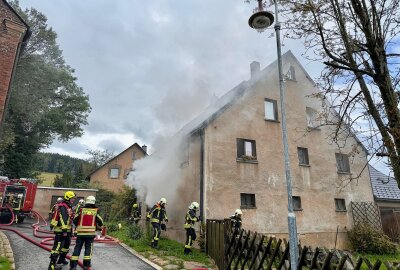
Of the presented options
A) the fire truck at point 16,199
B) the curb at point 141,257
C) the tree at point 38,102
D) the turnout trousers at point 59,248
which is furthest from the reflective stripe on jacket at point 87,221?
the tree at point 38,102

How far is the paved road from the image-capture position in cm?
740

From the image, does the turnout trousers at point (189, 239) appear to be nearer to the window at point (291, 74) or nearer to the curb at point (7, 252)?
the curb at point (7, 252)

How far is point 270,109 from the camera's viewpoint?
1516 cm

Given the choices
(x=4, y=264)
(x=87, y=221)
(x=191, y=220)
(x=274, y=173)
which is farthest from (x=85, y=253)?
(x=274, y=173)

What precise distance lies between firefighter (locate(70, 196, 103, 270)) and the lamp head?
18.8 feet

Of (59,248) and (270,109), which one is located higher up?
(270,109)

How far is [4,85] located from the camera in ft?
32.2

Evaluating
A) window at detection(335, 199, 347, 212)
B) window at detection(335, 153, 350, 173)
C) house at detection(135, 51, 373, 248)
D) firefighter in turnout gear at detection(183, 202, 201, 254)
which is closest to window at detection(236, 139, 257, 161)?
house at detection(135, 51, 373, 248)

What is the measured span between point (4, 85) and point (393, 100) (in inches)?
442

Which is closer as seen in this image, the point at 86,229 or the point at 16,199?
the point at 86,229

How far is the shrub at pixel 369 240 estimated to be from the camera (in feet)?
45.4

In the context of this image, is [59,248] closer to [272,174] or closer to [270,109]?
[272,174]

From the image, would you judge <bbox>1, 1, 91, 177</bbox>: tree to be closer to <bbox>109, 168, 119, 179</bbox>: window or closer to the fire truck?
the fire truck

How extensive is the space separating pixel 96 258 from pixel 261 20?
7890 millimetres
